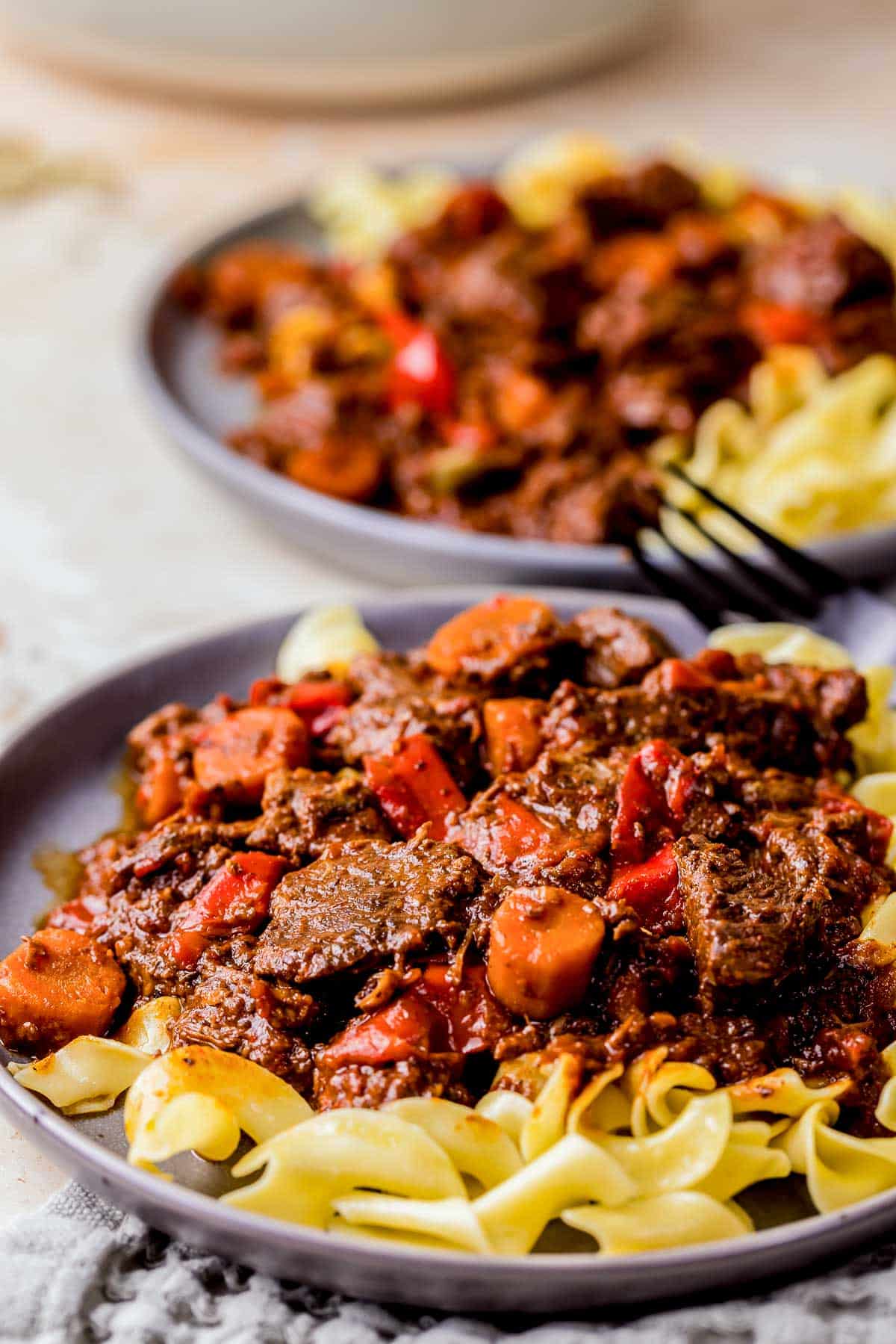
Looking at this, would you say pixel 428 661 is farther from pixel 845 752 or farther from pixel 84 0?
pixel 84 0

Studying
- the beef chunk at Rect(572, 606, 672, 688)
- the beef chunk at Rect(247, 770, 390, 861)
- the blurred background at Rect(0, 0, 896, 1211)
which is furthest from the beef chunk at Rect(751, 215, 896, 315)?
the beef chunk at Rect(247, 770, 390, 861)

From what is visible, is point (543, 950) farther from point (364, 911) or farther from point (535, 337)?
point (535, 337)

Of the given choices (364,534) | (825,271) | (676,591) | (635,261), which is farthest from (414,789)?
(635,261)

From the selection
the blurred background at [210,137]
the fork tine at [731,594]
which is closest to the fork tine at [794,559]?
the fork tine at [731,594]

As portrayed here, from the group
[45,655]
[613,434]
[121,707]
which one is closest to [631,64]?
[613,434]

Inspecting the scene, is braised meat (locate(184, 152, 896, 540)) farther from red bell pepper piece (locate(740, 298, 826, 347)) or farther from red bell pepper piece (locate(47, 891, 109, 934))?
red bell pepper piece (locate(47, 891, 109, 934))
